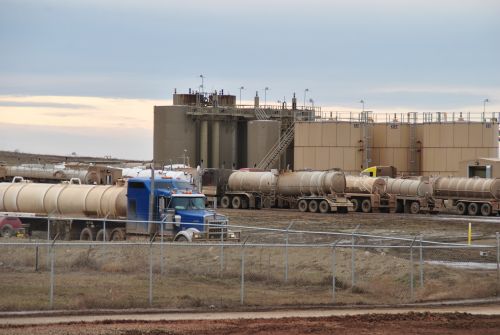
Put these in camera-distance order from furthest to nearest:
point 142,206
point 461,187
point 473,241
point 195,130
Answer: point 195,130 → point 461,187 → point 473,241 → point 142,206

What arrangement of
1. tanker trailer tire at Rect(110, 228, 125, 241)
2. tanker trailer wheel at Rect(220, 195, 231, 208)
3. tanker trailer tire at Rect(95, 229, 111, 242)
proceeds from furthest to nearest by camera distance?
tanker trailer wheel at Rect(220, 195, 231, 208)
tanker trailer tire at Rect(95, 229, 111, 242)
tanker trailer tire at Rect(110, 228, 125, 241)

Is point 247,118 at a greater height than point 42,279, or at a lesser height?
greater

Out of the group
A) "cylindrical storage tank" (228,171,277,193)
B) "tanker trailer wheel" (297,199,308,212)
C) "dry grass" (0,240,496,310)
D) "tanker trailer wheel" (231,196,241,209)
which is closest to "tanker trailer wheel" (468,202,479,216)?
"tanker trailer wheel" (297,199,308,212)

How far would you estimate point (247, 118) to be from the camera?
10925 cm

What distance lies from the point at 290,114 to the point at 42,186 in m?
63.6

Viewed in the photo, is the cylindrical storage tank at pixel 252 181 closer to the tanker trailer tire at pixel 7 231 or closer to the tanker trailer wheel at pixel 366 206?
the tanker trailer wheel at pixel 366 206

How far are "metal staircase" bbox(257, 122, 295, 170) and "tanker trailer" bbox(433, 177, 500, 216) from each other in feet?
91.7

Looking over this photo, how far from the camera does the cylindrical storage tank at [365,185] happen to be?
73.8 metres

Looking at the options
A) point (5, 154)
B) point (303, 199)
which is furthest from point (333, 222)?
point (5, 154)

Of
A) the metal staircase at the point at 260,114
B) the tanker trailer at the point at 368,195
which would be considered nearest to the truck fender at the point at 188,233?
the tanker trailer at the point at 368,195

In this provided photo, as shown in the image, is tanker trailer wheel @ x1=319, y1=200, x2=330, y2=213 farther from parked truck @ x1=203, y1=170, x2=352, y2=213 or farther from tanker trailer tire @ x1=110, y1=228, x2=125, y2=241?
tanker trailer tire @ x1=110, y1=228, x2=125, y2=241

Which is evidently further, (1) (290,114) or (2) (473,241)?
(1) (290,114)

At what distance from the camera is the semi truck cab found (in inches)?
1597

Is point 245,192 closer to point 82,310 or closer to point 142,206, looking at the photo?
point 142,206
